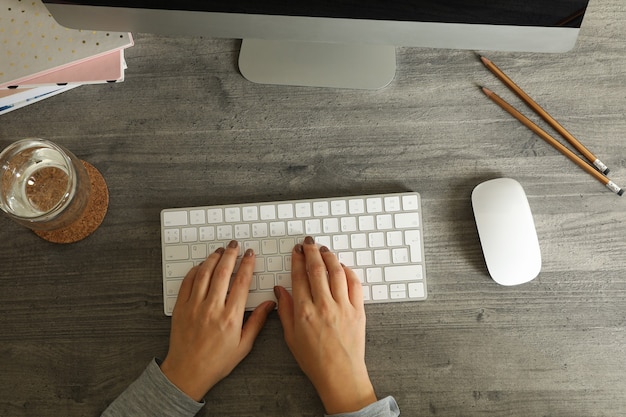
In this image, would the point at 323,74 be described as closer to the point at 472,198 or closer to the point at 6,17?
the point at 472,198

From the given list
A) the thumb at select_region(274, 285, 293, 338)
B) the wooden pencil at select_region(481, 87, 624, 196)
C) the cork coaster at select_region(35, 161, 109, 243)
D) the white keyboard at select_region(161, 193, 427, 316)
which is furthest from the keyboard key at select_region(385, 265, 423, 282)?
the cork coaster at select_region(35, 161, 109, 243)

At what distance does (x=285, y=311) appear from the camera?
2.16ft

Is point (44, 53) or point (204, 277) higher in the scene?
point (44, 53)

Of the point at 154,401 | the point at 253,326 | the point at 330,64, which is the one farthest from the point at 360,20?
the point at 154,401

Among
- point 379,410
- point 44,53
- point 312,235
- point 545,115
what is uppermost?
point 44,53

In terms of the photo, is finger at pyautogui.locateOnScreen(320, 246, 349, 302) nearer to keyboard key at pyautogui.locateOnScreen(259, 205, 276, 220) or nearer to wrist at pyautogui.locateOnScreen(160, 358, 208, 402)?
keyboard key at pyautogui.locateOnScreen(259, 205, 276, 220)

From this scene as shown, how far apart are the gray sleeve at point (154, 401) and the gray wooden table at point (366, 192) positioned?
27 mm

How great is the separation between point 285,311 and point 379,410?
0.15 m

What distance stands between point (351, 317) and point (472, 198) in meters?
0.21

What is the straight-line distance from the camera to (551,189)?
2.26 ft

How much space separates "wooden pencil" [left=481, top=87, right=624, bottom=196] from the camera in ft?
2.24

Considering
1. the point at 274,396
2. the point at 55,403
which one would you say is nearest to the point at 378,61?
the point at 274,396

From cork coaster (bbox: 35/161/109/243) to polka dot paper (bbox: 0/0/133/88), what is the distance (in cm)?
15

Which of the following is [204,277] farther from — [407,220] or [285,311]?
[407,220]
